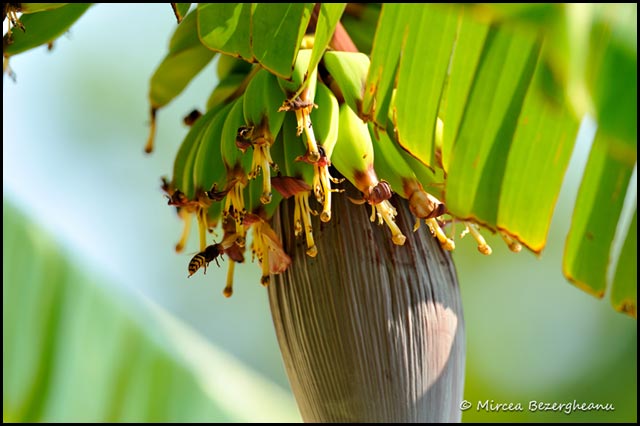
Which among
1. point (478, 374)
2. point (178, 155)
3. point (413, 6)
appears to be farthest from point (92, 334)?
point (478, 374)

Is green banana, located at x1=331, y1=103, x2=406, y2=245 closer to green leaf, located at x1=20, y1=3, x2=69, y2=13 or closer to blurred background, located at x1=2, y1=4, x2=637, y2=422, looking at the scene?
green leaf, located at x1=20, y1=3, x2=69, y2=13

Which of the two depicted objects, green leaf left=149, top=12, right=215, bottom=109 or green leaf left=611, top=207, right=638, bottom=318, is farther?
green leaf left=149, top=12, right=215, bottom=109

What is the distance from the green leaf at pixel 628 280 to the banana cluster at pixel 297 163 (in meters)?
0.18

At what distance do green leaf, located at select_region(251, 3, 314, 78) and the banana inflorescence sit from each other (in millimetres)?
44

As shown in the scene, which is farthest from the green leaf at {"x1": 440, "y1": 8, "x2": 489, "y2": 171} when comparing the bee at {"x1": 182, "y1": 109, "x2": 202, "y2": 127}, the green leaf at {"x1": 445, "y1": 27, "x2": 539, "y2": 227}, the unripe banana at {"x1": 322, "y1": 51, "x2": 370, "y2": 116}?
the bee at {"x1": 182, "y1": 109, "x2": 202, "y2": 127}

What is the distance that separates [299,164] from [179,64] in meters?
0.20

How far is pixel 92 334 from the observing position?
1124 mm

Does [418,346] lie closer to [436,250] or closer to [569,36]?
[436,250]

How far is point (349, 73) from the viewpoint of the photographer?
590 millimetres

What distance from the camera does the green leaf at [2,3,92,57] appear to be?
1.95 ft

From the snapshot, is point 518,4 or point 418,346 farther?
point 418,346

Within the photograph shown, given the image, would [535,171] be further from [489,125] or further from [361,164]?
[361,164]

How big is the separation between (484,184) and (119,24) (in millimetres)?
4353

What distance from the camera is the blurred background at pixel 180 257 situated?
351cm
